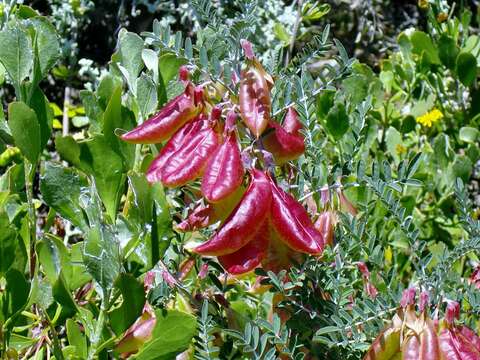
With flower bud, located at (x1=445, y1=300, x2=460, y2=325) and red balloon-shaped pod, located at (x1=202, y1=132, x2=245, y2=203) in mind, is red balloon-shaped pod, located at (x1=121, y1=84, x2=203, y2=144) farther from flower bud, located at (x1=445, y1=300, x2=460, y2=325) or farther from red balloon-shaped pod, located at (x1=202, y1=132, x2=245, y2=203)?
flower bud, located at (x1=445, y1=300, x2=460, y2=325)

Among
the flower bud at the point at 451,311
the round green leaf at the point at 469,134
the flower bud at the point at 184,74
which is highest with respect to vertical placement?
the flower bud at the point at 184,74

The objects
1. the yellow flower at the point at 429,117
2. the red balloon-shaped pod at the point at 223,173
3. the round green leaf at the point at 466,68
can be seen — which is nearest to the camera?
→ the red balloon-shaped pod at the point at 223,173

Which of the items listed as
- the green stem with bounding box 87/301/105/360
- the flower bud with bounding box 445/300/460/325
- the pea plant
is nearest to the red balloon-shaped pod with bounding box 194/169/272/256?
the pea plant

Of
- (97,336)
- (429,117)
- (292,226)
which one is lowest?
(429,117)

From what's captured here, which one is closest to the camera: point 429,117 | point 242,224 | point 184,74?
point 242,224

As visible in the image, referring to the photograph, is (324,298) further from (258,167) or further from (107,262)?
(107,262)

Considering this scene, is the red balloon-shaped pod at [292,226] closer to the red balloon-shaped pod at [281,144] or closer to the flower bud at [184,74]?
the red balloon-shaped pod at [281,144]

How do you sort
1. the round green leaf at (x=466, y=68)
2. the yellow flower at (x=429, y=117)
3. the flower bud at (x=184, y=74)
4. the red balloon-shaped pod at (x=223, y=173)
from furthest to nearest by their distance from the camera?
the yellow flower at (x=429, y=117) → the round green leaf at (x=466, y=68) → the flower bud at (x=184, y=74) → the red balloon-shaped pod at (x=223, y=173)

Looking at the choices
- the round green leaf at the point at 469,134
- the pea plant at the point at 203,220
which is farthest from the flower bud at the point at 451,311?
the round green leaf at the point at 469,134

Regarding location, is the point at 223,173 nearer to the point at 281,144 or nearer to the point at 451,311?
the point at 281,144

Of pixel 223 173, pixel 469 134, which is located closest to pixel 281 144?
pixel 223 173

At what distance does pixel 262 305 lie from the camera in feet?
5.13

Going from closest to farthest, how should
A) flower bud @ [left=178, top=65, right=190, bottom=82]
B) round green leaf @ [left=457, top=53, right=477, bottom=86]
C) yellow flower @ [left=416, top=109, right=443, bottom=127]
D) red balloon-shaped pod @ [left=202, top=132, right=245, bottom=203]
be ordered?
red balloon-shaped pod @ [left=202, top=132, right=245, bottom=203] → flower bud @ [left=178, top=65, right=190, bottom=82] → round green leaf @ [left=457, top=53, right=477, bottom=86] → yellow flower @ [left=416, top=109, right=443, bottom=127]

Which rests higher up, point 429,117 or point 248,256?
point 248,256
